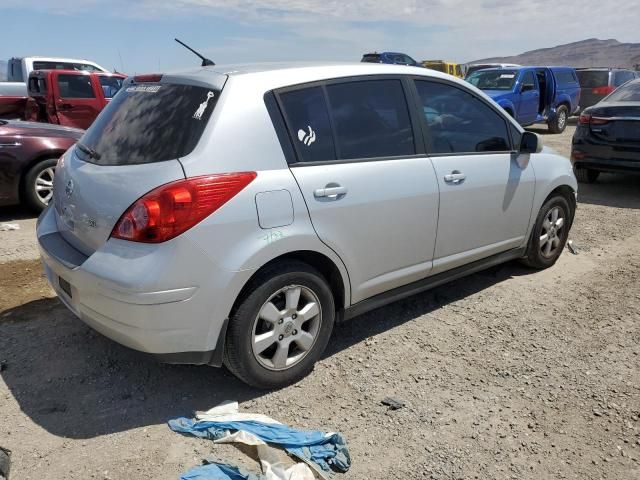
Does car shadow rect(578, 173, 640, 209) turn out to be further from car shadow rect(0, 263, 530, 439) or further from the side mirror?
car shadow rect(0, 263, 530, 439)

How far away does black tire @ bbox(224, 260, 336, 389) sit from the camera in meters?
2.88

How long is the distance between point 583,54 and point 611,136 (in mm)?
97965

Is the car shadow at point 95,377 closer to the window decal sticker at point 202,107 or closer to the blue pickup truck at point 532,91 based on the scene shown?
the window decal sticker at point 202,107

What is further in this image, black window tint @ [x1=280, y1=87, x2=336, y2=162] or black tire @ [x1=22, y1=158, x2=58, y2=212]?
black tire @ [x1=22, y1=158, x2=58, y2=212]

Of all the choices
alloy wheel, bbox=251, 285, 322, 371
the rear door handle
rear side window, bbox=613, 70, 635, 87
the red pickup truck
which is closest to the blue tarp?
alloy wheel, bbox=251, 285, 322, 371

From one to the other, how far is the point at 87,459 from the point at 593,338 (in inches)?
126

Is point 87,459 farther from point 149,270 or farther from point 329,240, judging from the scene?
point 329,240

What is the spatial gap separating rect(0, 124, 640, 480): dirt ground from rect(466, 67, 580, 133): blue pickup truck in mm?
10401

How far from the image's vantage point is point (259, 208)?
2.82 m

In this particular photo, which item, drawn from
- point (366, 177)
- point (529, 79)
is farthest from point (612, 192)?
point (529, 79)

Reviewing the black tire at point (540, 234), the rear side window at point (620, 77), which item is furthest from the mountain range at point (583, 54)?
the black tire at point (540, 234)

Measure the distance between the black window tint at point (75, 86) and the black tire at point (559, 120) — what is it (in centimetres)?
1202

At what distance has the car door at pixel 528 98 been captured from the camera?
46.9 ft

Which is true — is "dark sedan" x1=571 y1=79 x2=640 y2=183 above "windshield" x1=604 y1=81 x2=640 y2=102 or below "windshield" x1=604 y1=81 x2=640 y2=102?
below
